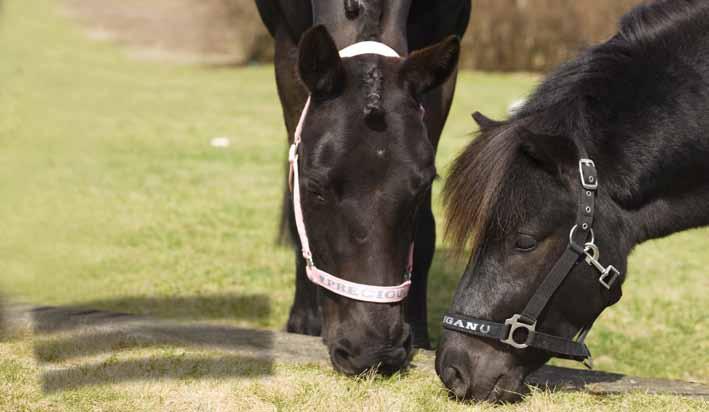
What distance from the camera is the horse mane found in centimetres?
358

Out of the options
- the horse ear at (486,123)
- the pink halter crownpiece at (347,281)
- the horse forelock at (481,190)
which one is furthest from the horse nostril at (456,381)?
the horse ear at (486,123)

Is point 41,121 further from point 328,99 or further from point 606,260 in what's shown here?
point 606,260

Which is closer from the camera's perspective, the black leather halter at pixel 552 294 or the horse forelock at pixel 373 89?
the black leather halter at pixel 552 294

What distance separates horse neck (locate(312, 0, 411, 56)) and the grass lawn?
41.1 inches

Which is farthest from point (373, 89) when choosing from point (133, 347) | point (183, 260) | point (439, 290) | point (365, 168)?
point (183, 260)

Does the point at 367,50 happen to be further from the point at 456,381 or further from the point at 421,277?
the point at 421,277

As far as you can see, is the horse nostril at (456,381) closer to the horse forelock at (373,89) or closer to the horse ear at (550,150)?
the horse ear at (550,150)

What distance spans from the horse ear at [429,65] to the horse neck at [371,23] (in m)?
0.25

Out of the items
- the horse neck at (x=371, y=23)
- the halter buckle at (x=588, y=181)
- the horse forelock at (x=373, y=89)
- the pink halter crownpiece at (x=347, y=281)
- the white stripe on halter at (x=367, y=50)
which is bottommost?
the pink halter crownpiece at (x=347, y=281)

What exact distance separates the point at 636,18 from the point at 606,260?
110 centimetres

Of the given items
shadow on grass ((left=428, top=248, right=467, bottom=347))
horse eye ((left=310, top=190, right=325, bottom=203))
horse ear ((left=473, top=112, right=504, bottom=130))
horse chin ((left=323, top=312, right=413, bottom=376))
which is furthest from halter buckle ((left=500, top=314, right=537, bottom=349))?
shadow on grass ((left=428, top=248, right=467, bottom=347))

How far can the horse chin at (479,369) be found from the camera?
367cm

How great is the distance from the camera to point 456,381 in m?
3.71

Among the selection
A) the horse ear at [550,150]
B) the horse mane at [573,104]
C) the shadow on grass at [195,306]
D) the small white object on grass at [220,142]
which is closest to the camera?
the horse ear at [550,150]
